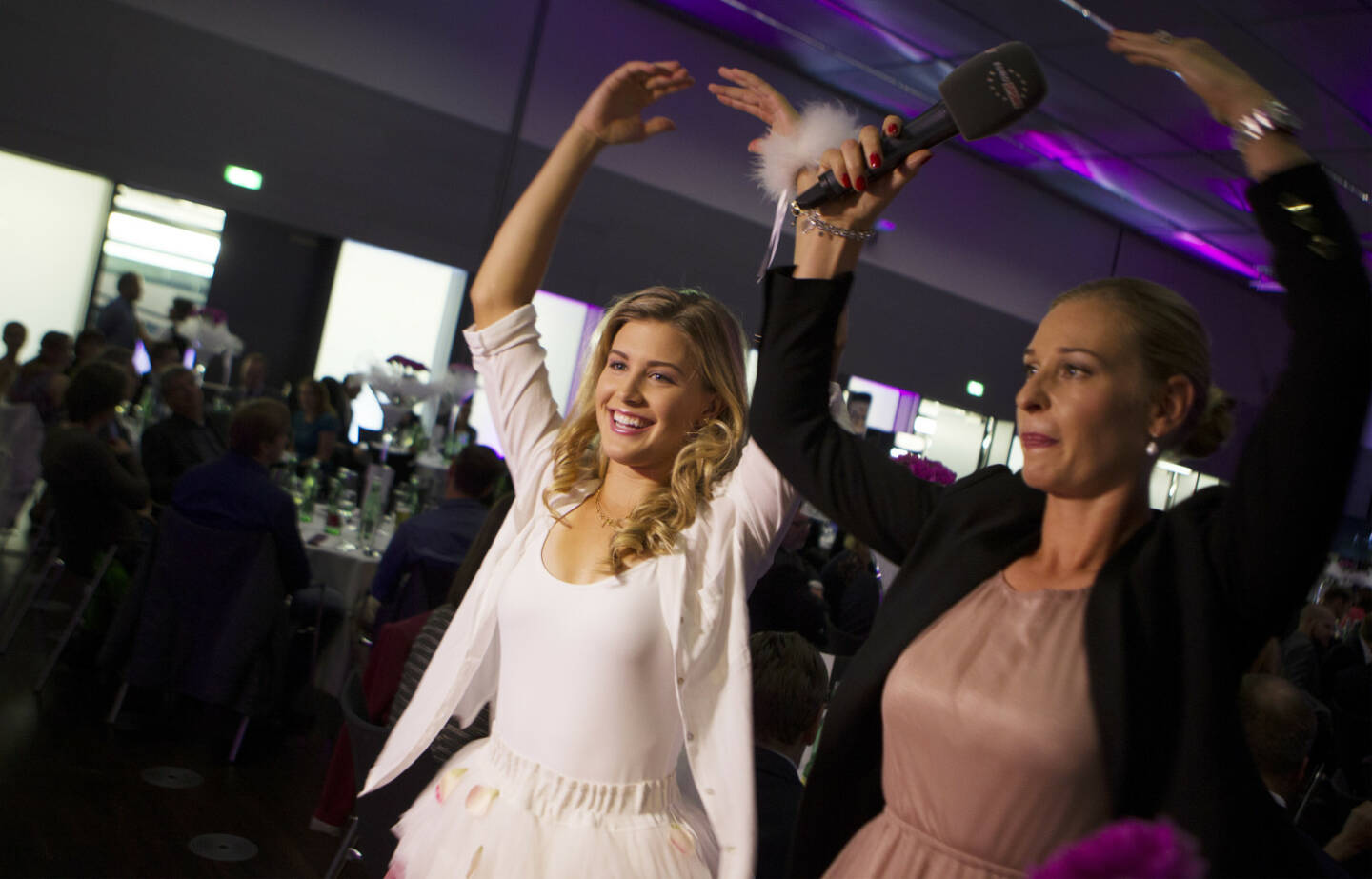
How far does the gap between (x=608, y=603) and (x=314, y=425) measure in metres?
6.04

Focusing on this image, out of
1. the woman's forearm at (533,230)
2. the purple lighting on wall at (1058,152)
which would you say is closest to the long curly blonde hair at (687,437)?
the woman's forearm at (533,230)

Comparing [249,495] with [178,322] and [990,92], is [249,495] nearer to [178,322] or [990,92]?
[990,92]

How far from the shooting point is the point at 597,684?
4.70 ft

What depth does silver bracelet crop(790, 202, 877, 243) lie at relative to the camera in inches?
47.1

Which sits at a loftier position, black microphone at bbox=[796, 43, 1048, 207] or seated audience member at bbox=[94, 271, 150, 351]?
black microphone at bbox=[796, 43, 1048, 207]

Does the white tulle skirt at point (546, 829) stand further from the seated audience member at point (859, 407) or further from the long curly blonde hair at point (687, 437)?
the seated audience member at point (859, 407)

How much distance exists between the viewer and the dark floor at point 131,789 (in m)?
3.11

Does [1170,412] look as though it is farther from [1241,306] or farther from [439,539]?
[1241,306]

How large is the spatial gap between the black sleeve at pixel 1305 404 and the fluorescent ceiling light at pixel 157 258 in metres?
7.56

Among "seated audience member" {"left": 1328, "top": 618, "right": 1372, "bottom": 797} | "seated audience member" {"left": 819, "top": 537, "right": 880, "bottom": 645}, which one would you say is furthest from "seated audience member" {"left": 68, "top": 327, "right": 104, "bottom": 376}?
"seated audience member" {"left": 1328, "top": 618, "right": 1372, "bottom": 797}

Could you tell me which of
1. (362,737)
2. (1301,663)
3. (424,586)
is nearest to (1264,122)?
(362,737)

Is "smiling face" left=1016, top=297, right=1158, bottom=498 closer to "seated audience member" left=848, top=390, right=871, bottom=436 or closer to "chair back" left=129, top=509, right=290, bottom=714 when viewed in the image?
"chair back" left=129, top=509, right=290, bottom=714

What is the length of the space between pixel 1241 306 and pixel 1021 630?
13.1 metres

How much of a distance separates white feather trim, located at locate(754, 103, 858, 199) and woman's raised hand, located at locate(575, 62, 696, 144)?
1.17 ft
